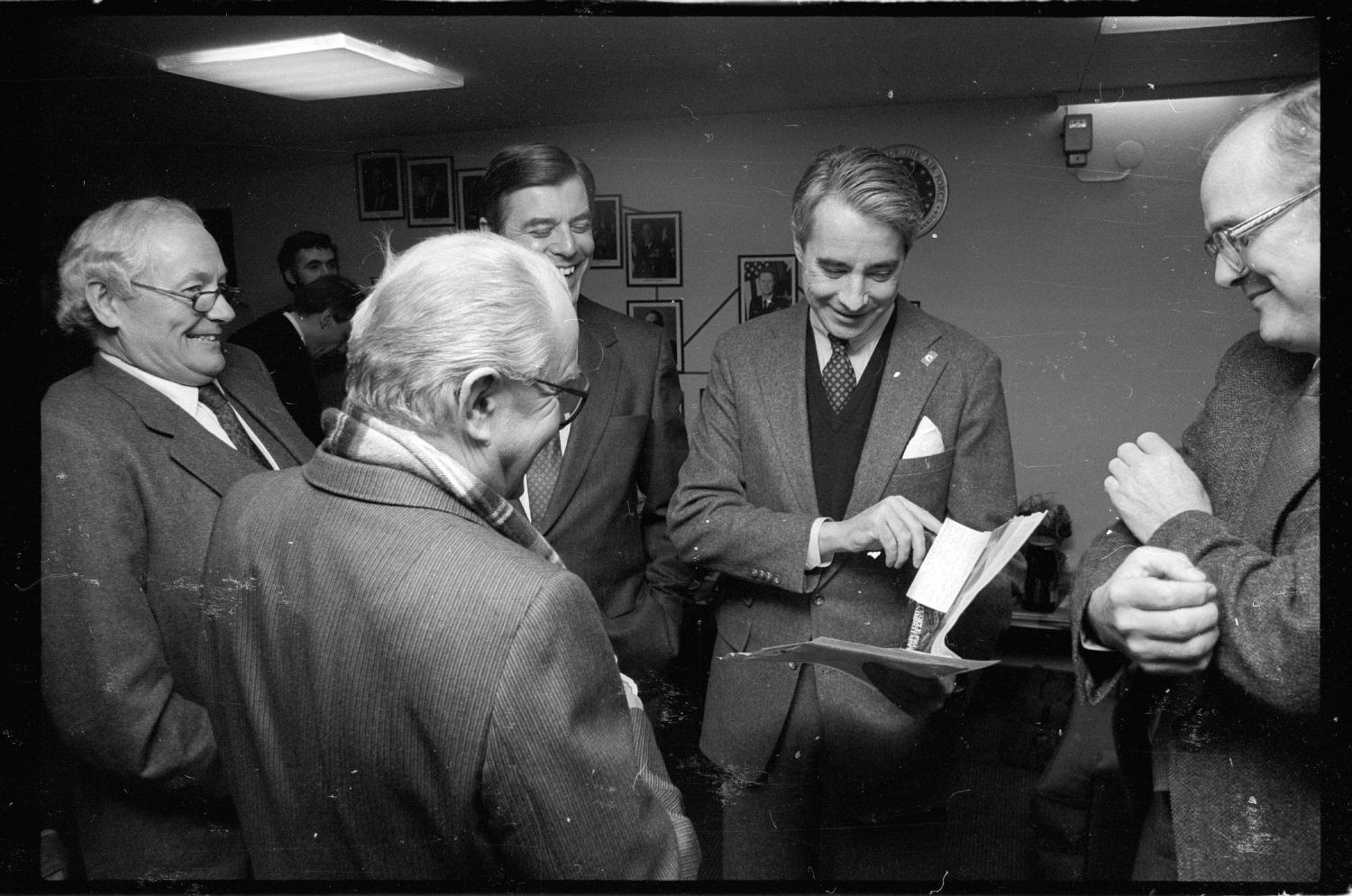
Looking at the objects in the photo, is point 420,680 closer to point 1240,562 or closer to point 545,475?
point 545,475

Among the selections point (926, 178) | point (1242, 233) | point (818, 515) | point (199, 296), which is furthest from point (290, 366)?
point (1242, 233)

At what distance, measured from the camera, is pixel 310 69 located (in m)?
2.06

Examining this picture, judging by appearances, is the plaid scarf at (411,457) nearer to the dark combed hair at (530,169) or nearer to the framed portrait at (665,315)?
the dark combed hair at (530,169)

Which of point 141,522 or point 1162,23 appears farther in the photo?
point 1162,23

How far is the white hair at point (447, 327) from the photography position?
140 cm

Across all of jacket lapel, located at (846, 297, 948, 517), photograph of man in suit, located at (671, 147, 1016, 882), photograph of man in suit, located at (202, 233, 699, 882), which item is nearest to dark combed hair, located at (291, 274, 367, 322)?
photograph of man in suit, located at (202, 233, 699, 882)

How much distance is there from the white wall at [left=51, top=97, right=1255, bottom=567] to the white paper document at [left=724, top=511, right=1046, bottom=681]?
25 cm

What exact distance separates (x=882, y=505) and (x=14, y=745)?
6.20 feet

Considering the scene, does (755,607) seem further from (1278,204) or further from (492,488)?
(1278,204)

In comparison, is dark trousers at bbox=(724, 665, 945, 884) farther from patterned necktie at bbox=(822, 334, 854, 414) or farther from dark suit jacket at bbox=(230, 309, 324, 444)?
dark suit jacket at bbox=(230, 309, 324, 444)

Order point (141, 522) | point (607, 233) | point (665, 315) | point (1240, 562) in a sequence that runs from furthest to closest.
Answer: point (665, 315)
point (607, 233)
point (141, 522)
point (1240, 562)

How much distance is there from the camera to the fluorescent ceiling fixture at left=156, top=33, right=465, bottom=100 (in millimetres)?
2039

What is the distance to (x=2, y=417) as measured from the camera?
2062mm

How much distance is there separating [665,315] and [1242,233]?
117cm
